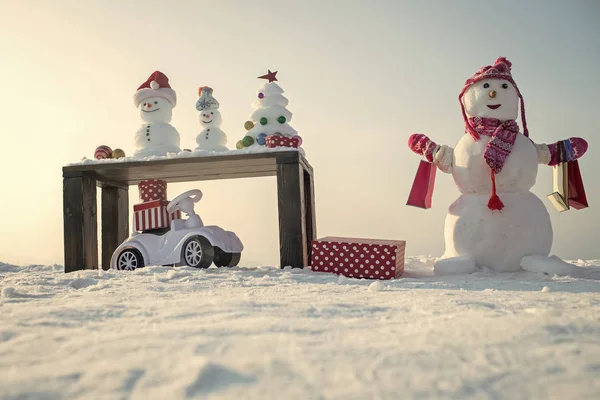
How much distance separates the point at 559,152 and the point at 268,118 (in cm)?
179

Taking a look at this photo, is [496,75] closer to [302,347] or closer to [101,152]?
[302,347]

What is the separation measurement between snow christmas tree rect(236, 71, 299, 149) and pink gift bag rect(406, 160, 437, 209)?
2.94ft

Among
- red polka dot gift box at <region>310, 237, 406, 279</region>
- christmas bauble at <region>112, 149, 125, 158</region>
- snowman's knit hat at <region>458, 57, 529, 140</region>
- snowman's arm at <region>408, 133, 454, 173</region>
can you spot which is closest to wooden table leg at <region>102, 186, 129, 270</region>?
christmas bauble at <region>112, 149, 125, 158</region>

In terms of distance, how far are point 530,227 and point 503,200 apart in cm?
19

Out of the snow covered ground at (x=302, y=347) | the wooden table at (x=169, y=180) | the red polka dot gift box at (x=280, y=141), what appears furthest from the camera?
the red polka dot gift box at (x=280, y=141)

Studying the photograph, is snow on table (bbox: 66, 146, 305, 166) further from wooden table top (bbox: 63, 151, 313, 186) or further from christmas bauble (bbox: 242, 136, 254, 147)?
christmas bauble (bbox: 242, 136, 254, 147)

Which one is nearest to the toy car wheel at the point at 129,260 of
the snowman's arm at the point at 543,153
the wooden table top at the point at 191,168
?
the wooden table top at the point at 191,168

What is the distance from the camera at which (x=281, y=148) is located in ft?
9.14

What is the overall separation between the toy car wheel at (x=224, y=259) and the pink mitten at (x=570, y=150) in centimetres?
195

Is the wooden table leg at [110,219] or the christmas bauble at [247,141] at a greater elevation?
the christmas bauble at [247,141]

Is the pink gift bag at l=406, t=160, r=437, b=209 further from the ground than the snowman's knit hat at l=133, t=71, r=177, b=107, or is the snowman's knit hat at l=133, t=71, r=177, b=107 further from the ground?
the snowman's knit hat at l=133, t=71, r=177, b=107

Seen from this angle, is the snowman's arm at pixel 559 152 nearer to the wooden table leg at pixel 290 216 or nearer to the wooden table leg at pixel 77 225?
the wooden table leg at pixel 290 216

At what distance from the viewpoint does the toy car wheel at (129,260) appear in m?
2.87

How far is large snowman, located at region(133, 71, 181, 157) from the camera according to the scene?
3090 mm
